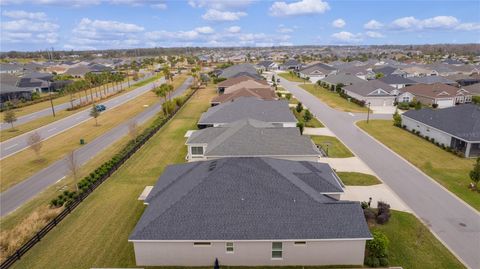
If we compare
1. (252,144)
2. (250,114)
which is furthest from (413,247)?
(250,114)

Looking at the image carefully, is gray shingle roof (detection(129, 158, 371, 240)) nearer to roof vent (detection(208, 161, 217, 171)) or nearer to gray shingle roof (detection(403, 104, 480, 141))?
roof vent (detection(208, 161, 217, 171))

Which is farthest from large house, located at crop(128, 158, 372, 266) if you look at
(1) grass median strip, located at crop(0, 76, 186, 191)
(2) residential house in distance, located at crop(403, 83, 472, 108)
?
(2) residential house in distance, located at crop(403, 83, 472, 108)

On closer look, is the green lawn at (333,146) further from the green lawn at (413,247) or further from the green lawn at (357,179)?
the green lawn at (413,247)

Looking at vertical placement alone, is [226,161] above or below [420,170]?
above

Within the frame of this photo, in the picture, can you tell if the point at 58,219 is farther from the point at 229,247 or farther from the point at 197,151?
the point at 197,151

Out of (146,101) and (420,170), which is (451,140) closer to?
(420,170)

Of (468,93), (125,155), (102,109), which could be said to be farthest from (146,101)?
(468,93)

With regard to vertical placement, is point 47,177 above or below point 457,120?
below
